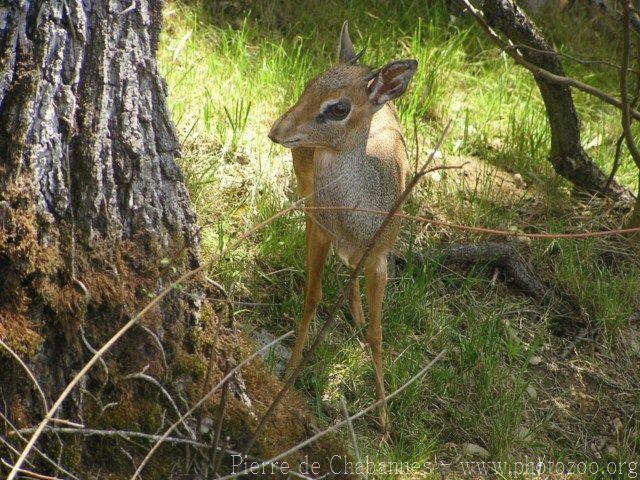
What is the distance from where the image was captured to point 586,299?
14.2 feet

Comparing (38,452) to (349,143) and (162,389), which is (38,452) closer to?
(162,389)

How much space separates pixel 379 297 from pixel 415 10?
299 centimetres

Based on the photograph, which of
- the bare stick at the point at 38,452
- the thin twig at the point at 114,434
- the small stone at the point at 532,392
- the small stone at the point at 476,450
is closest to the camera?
the bare stick at the point at 38,452

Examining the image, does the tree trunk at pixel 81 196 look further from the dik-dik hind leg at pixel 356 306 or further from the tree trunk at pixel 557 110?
the tree trunk at pixel 557 110

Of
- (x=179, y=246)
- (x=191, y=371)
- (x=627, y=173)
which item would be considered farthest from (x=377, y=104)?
(x=627, y=173)

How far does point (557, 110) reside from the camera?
4676 millimetres

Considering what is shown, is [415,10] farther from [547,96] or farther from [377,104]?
[377,104]

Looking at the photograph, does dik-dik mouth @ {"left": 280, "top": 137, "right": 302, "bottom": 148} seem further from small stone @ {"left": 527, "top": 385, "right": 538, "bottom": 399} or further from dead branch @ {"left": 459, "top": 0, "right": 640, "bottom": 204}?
small stone @ {"left": 527, "top": 385, "right": 538, "bottom": 399}

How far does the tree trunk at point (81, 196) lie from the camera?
2.54m

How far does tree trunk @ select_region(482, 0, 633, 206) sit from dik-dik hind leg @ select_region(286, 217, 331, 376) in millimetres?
1556

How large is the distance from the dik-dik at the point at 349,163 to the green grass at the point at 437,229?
21 cm

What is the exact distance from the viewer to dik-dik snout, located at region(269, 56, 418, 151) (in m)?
3.24

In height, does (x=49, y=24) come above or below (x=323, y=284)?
above

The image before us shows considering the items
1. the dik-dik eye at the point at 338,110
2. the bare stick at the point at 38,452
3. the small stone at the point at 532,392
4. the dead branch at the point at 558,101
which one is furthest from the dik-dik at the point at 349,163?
the bare stick at the point at 38,452
